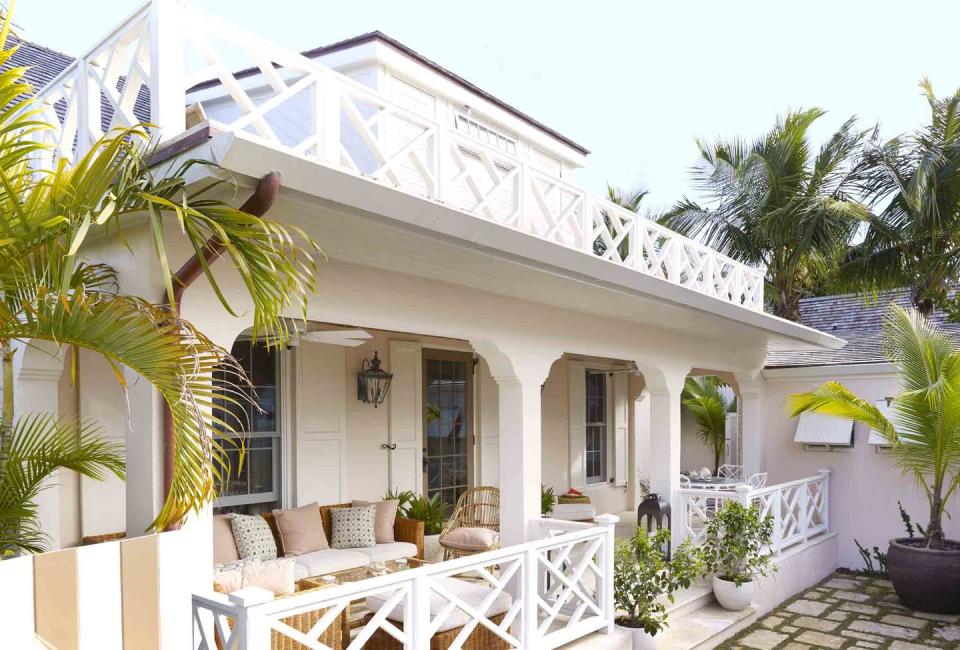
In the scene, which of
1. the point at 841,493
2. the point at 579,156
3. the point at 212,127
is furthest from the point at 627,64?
the point at 212,127

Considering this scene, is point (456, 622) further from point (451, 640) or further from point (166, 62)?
point (166, 62)

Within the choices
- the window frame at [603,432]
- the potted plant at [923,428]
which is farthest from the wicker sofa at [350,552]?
the window frame at [603,432]

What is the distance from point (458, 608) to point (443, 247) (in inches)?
91.9

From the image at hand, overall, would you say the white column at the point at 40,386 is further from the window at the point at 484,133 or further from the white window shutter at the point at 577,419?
the white window shutter at the point at 577,419

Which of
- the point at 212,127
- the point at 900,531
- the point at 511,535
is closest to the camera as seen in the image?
the point at 212,127

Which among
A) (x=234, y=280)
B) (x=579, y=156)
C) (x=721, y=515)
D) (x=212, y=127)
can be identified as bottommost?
(x=721, y=515)

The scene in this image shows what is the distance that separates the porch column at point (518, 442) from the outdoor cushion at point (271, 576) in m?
2.17

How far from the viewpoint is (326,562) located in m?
6.59

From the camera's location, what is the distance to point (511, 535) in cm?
625

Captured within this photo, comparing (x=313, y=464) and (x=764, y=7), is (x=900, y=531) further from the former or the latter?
(x=764, y=7)

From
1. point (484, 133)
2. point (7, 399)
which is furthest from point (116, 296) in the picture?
point (484, 133)

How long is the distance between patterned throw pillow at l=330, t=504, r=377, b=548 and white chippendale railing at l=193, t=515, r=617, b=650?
2.66ft

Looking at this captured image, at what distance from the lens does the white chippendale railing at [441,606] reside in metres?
3.51

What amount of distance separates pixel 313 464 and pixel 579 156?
7502 millimetres
